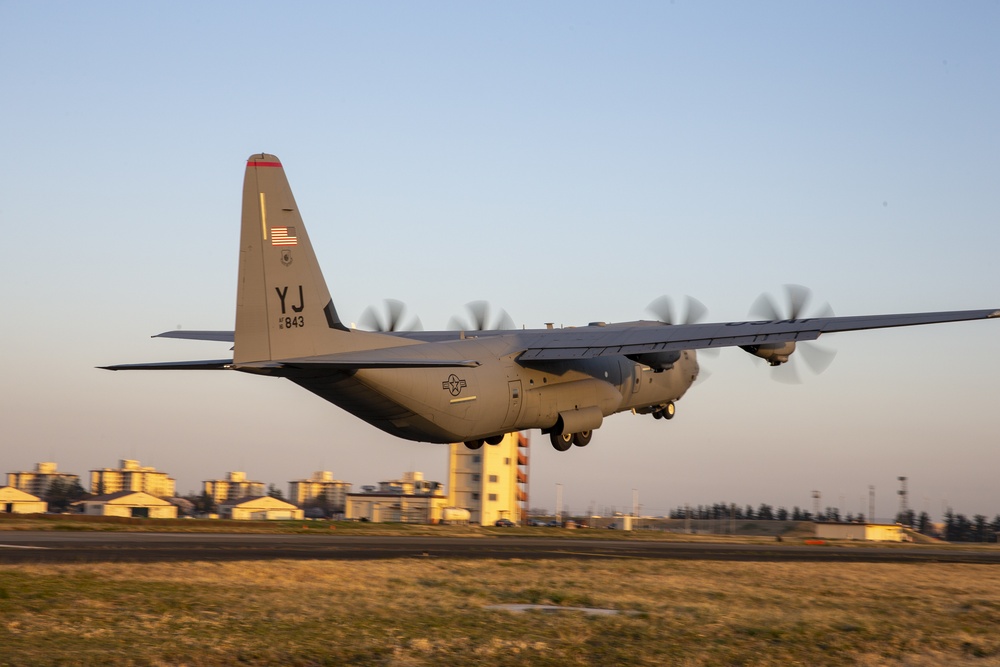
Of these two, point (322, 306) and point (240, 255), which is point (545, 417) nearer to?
point (322, 306)

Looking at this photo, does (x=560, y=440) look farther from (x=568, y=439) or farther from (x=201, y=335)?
(x=201, y=335)

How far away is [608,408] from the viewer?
3856 centimetres

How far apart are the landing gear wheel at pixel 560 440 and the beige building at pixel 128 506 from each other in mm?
83473

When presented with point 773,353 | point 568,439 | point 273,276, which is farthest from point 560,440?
point 273,276

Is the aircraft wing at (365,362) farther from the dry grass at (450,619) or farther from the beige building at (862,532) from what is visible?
the beige building at (862,532)

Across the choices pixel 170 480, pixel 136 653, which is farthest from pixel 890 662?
pixel 170 480

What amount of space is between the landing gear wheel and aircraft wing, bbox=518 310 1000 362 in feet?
11.3

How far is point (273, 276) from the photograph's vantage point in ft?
87.1

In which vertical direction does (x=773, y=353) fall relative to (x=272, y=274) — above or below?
below

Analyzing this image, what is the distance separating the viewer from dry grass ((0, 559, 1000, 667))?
60.0ft

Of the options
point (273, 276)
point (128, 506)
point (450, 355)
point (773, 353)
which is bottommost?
point (128, 506)

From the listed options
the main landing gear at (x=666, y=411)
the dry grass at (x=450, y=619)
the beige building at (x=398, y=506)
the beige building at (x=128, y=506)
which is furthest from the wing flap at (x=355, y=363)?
the beige building at (x=128, y=506)

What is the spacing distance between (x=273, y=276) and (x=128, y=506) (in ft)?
308

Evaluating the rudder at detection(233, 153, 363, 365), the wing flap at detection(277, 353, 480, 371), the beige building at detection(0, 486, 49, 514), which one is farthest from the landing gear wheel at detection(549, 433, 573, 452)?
the beige building at detection(0, 486, 49, 514)
